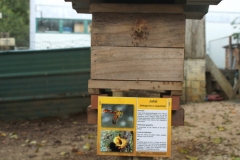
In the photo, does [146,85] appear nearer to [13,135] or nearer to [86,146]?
[86,146]

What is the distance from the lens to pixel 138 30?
249cm

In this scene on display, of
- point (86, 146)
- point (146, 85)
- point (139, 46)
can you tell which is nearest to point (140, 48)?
point (139, 46)

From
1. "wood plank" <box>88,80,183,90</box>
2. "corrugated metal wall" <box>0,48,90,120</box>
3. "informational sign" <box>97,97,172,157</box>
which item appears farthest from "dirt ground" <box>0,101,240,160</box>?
"wood plank" <box>88,80,183,90</box>

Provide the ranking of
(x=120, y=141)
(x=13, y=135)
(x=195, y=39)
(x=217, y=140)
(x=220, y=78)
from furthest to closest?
1. (x=220, y=78)
2. (x=195, y=39)
3. (x=13, y=135)
4. (x=217, y=140)
5. (x=120, y=141)

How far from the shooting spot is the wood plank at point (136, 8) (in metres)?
2.46

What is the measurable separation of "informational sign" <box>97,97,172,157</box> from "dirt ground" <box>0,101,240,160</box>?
2.26m

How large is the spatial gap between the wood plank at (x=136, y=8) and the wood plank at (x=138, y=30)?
31 millimetres

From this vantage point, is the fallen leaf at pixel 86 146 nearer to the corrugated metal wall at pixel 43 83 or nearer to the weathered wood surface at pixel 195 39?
the corrugated metal wall at pixel 43 83

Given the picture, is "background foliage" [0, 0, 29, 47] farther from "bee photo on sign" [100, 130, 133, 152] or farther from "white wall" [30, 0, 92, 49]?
"bee photo on sign" [100, 130, 133, 152]

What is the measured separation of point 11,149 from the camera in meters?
5.38

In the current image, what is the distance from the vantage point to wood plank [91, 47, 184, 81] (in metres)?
2.49

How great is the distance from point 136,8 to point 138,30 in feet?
0.53

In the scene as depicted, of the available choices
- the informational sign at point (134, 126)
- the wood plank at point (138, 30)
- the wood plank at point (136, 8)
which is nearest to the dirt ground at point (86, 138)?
the informational sign at point (134, 126)

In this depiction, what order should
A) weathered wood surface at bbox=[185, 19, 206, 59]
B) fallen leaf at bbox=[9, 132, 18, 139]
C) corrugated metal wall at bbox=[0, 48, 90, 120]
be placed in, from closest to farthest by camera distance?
fallen leaf at bbox=[9, 132, 18, 139] < corrugated metal wall at bbox=[0, 48, 90, 120] < weathered wood surface at bbox=[185, 19, 206, 59]
